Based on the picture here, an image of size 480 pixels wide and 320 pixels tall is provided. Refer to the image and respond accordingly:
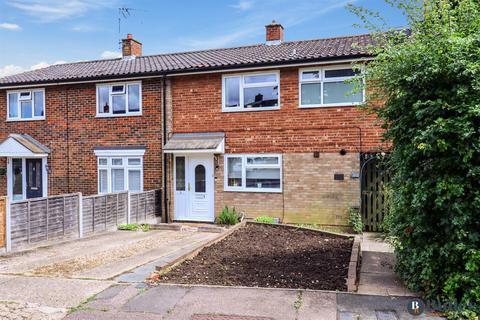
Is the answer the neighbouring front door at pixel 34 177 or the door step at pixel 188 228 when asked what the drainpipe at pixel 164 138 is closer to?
the door step at pixel 188 228

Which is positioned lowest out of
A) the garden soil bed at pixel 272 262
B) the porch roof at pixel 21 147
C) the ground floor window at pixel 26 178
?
the garden soil bed at pixel 272 262

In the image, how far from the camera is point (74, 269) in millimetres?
7184

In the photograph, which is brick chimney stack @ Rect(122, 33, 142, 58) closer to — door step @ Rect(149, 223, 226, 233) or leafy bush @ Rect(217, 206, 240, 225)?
door step @ Rect(149, 223, 226, 233)

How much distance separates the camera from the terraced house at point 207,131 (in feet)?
39.3

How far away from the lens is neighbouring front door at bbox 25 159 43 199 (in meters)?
15.5

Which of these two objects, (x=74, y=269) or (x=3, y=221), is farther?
(x=3, y=221)

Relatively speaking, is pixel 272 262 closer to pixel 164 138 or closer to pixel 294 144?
pixel 294 144

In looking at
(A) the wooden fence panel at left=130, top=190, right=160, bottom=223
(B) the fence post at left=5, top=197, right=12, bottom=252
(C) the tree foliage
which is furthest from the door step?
(C) the tree foliage

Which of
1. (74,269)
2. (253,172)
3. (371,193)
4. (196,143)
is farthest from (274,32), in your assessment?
(74,269)

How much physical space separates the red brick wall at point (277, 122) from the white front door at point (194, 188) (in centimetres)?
94

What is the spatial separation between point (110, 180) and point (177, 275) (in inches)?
345

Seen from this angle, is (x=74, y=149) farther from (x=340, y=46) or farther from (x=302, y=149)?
(x=340, y=46)

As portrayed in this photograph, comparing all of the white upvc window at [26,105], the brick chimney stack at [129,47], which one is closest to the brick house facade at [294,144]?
the brick chimney stack at [129,47]

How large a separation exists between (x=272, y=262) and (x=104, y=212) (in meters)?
6.12
